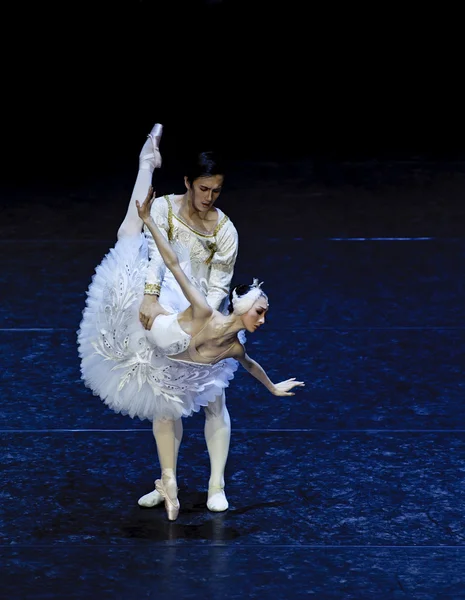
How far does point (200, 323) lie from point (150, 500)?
632 millimetres

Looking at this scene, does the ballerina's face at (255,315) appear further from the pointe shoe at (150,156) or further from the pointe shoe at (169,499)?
the pointe shoe at (150,156)

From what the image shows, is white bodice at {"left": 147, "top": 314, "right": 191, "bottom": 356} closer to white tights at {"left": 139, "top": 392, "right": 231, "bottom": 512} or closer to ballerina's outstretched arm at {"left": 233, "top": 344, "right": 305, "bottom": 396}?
ballerina's outstretched arm at {"left": 233, "top": 344, "right": 305, "bottom": 396}

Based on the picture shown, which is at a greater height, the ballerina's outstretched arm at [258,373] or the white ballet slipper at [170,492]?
the ballerina's outstretched arm at [258,373]

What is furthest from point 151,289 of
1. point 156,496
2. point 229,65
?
point 229,65

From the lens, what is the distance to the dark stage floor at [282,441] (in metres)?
3.14

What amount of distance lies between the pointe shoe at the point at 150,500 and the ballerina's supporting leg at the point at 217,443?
15 cm

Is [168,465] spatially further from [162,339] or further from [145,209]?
[145,209]

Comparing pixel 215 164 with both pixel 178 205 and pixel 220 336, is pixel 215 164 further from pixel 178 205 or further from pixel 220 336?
pixel 220 336

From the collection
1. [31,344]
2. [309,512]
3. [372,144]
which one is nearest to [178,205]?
[309,512]

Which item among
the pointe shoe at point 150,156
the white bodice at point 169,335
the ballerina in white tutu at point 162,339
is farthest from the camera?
the pointe shoe at point 150,156

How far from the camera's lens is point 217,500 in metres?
3.53

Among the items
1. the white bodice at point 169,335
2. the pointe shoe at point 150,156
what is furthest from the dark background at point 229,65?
the white bodice at point 169,335

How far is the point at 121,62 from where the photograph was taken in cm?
1091

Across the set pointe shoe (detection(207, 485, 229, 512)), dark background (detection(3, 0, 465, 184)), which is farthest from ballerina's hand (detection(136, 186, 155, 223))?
dark background (detection(3, 0, 465, 184))
